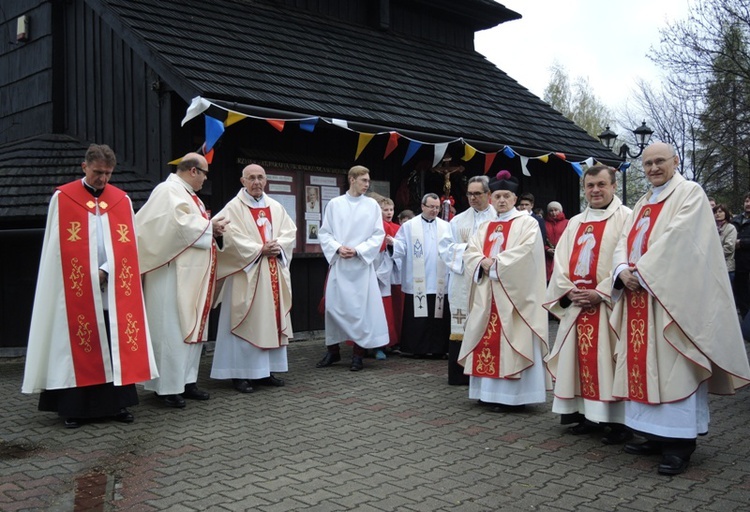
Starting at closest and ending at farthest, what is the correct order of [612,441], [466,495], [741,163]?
[466,495] → [612,441] → [741,163]

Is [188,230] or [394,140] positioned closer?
[188,230]

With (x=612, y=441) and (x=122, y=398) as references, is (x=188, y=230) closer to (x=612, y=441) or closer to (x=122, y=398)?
(x=122, y=398)

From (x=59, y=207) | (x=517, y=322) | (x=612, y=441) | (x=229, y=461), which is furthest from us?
(x=517, y=322)

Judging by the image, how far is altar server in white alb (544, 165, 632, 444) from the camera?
16.5 ft

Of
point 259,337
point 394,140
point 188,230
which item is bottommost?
point 259,337

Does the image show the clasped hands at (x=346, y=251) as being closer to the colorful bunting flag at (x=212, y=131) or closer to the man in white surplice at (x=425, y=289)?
the man in white surplice at (x=425, y=289)

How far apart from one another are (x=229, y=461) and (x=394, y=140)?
21.4 ft

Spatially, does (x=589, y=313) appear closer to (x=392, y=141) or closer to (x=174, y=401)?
(x=174, y=401)

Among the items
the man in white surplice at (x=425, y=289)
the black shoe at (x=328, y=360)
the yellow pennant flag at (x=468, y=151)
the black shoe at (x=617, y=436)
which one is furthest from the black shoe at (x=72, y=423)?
the yellow pennant flag at (x=468, y=151)

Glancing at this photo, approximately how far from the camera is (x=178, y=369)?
20.2 ft

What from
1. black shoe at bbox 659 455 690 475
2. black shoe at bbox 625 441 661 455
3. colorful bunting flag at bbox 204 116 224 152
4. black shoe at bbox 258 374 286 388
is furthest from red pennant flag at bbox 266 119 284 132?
black shoe at bbox 659 455 690 475

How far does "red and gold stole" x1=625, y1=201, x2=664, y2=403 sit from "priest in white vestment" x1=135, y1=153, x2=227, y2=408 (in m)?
3.52

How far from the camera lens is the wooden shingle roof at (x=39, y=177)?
8.74 m

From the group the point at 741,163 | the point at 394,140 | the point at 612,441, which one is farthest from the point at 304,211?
the point at 741,163
